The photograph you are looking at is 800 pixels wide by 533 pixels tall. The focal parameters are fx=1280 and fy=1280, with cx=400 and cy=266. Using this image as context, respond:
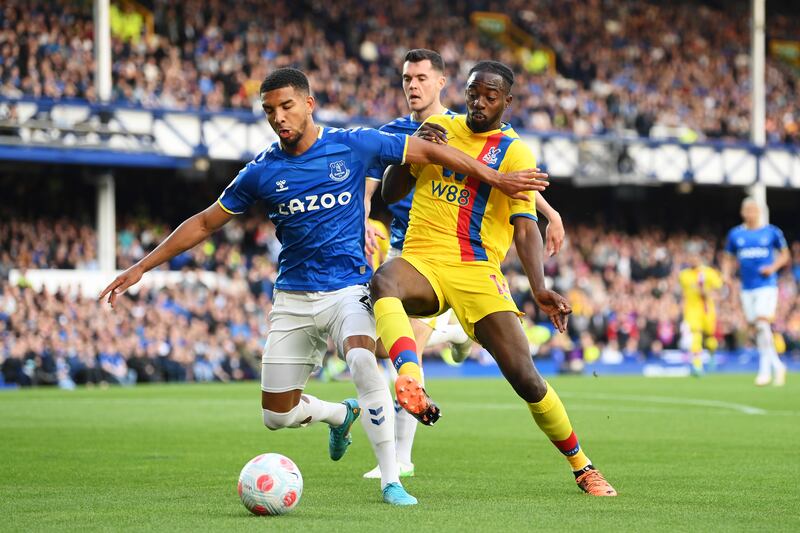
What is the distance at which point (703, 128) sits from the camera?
3822cm

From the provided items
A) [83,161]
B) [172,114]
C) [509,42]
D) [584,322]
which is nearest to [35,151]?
[83,161]

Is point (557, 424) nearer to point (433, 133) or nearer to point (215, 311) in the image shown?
point (433, 133)

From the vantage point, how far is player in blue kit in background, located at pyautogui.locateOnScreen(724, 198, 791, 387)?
790 inches

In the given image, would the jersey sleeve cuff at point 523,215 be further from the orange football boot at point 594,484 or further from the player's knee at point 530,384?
the orange football boot at point 594,484

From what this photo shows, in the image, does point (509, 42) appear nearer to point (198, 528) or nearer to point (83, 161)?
point (83, 161)

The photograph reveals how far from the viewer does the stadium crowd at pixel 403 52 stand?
28.3 m

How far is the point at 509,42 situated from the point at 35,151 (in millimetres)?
16701

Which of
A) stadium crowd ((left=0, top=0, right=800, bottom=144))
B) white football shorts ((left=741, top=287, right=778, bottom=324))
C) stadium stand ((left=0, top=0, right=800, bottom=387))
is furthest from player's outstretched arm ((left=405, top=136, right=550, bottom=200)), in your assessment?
stadium crowd ((left=0, top=0, right=800, bottom=144))

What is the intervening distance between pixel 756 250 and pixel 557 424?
13759 millimetres

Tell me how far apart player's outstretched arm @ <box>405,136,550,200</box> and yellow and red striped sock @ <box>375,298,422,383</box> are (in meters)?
0.84

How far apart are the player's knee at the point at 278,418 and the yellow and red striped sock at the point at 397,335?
97cm

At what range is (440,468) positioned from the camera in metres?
9.29

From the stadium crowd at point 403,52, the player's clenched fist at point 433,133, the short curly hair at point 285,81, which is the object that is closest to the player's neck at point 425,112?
the player's clenched fist at point 433,133

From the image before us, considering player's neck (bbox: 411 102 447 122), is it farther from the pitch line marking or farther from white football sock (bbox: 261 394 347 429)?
the pitch line marking
